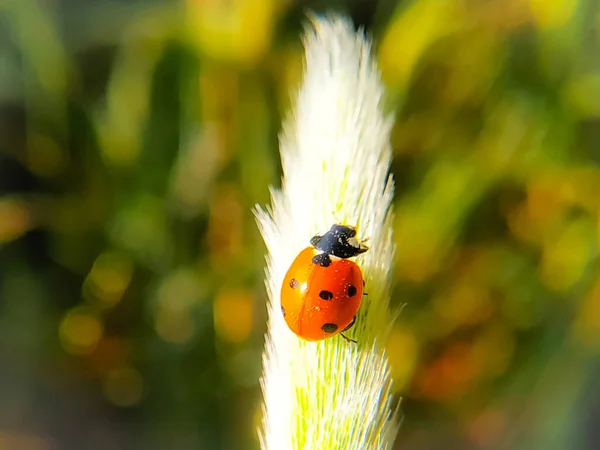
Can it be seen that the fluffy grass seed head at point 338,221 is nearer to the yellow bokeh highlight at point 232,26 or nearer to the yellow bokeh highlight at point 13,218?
the yellow bokeh highlight at point 232,26

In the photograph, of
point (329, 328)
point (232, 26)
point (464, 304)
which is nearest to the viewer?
point (329, 328)

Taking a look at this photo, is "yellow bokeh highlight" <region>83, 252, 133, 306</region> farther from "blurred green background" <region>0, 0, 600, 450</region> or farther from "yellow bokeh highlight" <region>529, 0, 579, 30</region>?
"yellow bokeh highlight" <region>529, 0, 579, 30</region>

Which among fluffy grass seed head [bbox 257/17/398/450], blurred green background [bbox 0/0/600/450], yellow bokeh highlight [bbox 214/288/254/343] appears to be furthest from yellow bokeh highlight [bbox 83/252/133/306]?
fluffy grass seed head [bbox 257/17/398/450]

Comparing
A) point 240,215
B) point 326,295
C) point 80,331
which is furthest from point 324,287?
point 80,331

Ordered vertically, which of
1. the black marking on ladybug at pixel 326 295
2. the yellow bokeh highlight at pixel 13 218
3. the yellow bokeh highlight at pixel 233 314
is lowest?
the yellow bokeh highlight at pixel 233 314

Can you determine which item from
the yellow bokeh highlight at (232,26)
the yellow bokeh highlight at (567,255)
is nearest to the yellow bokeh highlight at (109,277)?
the yellow bokeh highlight at (232,26)

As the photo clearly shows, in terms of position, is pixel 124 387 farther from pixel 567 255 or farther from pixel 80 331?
pixel 567 255

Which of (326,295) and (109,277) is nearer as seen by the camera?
(326,295)
